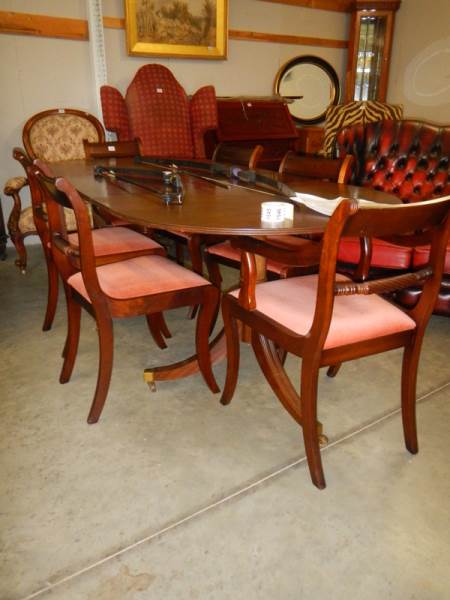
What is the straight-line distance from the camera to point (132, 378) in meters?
1.98

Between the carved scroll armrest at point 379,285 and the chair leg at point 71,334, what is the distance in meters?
1.06

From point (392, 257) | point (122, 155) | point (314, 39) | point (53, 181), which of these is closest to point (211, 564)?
point (53, 181)

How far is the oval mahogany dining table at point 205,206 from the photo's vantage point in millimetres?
1338

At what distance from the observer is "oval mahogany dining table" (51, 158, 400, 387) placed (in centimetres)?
134

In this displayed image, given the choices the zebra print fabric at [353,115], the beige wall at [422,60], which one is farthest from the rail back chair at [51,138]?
the beige wall at [422,60]

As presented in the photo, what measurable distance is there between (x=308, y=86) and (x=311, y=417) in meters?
4.41

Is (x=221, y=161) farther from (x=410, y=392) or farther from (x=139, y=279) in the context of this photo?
(x=410, y=392)

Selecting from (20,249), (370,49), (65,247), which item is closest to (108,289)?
(65,247)

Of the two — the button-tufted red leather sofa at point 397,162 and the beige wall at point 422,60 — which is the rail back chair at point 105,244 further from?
the beige wall at point 422,60

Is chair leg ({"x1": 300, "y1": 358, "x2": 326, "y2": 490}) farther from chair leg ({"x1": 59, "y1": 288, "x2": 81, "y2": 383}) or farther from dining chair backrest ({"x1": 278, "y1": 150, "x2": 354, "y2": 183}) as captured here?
dining chair backrest ({"x1": 278, "y1": 150, "x2": 354, "y2": 183})

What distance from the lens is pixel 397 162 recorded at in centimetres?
284

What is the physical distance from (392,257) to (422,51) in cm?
351

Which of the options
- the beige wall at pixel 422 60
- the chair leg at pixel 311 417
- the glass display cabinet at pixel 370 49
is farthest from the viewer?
the glass display cabinet at pixel 370 49

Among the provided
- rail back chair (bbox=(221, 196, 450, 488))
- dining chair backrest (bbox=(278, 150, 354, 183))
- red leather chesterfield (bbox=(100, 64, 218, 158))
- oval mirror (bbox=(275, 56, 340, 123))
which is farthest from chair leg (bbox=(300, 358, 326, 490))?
oval mirror (bbox=(275, 56, 340, 123))
